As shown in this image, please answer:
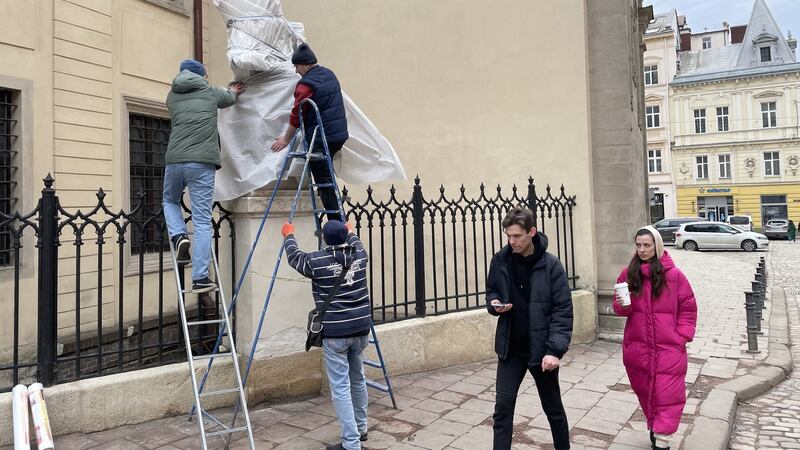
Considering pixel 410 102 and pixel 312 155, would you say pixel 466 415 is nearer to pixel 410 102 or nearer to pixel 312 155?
pixel 312 155

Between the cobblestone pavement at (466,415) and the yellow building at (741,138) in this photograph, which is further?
the yellow building at (741,138)

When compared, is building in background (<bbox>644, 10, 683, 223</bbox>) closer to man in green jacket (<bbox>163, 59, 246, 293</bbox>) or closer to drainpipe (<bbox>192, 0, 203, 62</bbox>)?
drainpipe (<bbox>192, 0, 203, 62</bbox>)

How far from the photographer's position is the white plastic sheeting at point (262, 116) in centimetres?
499

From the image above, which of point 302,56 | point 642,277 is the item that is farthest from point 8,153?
point 642,277

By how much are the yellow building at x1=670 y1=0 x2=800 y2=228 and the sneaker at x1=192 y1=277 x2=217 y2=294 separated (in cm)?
4481

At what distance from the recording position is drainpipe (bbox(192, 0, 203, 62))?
1045cm

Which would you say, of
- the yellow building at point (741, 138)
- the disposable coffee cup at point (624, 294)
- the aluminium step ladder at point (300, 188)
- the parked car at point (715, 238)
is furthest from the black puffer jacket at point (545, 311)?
the yellow building at point (741, 138)

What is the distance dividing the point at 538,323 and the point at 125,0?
924 centimetres

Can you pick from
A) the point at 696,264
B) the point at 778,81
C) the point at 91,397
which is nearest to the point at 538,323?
the point at 91,397

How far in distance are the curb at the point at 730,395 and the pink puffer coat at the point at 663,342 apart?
23.4 inches

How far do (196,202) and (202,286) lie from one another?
0.71m

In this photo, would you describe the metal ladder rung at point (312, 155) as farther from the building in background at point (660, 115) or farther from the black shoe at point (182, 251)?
the building in background at point (660, 115)

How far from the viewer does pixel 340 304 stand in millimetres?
3887

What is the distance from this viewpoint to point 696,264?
67.3ft
